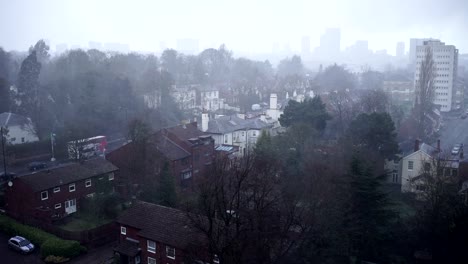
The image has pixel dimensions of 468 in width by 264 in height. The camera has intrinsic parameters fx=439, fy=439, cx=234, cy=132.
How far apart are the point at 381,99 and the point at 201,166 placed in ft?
71.7

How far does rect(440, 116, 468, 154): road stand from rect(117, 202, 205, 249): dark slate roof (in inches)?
1072

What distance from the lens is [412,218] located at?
19.8 m

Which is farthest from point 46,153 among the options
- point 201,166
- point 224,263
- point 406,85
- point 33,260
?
point 406,85

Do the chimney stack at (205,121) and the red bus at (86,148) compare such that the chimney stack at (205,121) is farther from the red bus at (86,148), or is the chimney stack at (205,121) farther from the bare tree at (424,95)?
the bare tree at (424,95)

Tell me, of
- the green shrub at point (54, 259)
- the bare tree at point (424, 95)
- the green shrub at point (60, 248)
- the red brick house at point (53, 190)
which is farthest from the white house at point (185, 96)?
the green shrub at point (54, 259)

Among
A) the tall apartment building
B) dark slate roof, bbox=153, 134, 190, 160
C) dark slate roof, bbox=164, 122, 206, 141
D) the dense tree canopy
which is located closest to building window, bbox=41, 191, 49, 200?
dark slate roof, bbox=153, 134, 190, 160

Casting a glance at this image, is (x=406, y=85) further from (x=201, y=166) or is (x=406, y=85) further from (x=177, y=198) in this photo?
(x=177, y=198)

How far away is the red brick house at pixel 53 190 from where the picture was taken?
72.3 feet

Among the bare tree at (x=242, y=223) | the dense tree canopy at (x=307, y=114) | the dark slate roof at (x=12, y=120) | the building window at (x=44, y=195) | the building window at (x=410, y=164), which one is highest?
the dense tree canopy at (x=307, y=114)

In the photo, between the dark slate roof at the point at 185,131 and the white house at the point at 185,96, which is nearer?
the dark slate roof at the point at 185,131

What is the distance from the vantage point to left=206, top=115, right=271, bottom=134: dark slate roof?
36031 mm

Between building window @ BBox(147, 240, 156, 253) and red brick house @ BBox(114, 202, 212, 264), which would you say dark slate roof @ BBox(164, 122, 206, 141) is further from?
building window @ BBox(147, 240, 156, 253)

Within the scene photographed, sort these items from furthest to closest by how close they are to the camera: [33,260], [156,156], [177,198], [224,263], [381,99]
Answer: [381,99], [156,156], [177,198], [33,260], [224,263]

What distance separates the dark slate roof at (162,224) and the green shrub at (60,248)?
2389 mm
